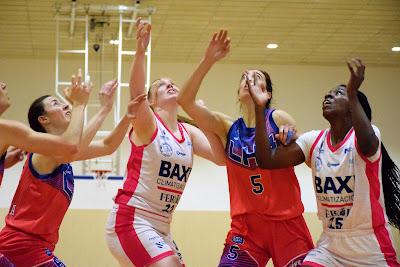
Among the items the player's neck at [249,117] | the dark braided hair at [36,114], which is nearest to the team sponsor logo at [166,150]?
the player's neck at [249,117]

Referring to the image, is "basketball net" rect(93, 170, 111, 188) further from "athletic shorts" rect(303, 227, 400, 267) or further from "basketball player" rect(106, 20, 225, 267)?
"athletic shorts" rect(303, 227, 400, 267)

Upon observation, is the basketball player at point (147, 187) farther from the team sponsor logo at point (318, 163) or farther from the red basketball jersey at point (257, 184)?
the team sponsor logo at point (318, 163)

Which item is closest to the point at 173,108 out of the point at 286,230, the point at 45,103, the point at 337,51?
the point at 45,103

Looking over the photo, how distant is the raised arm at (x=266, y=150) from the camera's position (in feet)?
15.6

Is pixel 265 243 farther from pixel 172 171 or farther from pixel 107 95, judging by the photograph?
pixel 107 95

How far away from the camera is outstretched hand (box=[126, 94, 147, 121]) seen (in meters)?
4.92

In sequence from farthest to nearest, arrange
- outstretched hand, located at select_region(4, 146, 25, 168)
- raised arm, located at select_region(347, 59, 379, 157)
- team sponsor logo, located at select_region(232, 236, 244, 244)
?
outstretched hand, located at select_region(4, 146, 25, 168) < team sponsor logo, located at select_region(232, 236, 244, 244) < raised arm, located at select_region(347, 59, 379, 157)

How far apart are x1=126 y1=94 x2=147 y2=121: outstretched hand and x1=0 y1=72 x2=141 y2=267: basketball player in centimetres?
30

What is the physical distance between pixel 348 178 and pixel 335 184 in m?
0.10

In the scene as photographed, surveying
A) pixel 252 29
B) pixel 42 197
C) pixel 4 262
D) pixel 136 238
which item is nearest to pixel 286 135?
pixel 136 238

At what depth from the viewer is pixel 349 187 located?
4629 mm

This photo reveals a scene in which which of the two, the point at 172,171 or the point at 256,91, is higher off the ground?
the point at 256,91

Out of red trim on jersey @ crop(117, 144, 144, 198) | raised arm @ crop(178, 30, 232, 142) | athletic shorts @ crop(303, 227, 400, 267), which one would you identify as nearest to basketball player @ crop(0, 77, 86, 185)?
red trim on jersey @ crop(117, 144, 144, 198)

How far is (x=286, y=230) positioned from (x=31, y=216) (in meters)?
1.85
